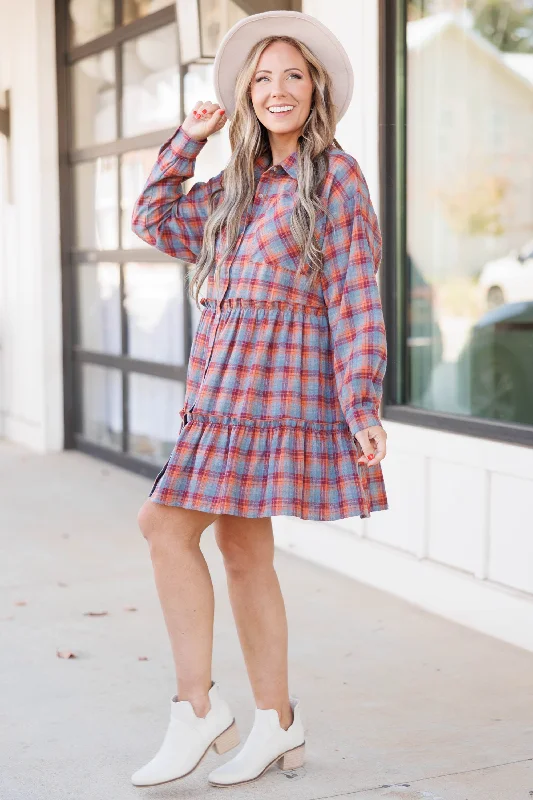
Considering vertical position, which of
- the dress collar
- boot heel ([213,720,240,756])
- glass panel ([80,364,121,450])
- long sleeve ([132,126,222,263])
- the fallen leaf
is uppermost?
the dress collar

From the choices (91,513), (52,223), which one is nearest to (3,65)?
(52,223)

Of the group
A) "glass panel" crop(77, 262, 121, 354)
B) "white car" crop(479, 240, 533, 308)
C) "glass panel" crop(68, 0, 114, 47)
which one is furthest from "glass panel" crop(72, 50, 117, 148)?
"white car" crop(479, 240, 533, 308)

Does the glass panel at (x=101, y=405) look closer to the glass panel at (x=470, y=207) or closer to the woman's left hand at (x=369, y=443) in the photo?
the glass panel at (x=470, y=207)

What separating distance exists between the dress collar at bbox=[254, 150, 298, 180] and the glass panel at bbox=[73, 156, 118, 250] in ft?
14.7

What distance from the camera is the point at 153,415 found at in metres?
6.66

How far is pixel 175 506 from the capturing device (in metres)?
2.43

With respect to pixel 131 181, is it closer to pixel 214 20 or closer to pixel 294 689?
pixel 214 20

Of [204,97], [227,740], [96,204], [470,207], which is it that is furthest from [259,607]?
[96,204]

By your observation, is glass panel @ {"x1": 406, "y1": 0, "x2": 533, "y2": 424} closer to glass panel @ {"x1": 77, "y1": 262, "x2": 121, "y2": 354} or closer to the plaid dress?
the plaid dress

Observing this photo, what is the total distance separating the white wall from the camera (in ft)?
24.6

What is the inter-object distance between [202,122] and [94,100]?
16.0 ft

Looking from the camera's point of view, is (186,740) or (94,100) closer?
(186,740)

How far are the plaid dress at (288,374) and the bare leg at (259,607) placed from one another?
0.16m

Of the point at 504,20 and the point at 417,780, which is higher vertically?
the point at 504,20
